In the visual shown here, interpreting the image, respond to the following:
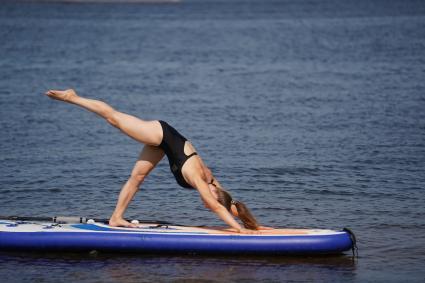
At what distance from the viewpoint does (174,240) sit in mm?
12414

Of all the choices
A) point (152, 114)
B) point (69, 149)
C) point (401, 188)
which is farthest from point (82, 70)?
point (401, 188)

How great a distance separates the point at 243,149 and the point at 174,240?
8525 mm

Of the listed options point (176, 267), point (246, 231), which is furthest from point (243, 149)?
point (176, 267)

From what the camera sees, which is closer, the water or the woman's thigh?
the water

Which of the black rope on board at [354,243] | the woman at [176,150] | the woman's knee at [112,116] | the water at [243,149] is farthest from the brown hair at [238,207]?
the woman's knee at [112,116]

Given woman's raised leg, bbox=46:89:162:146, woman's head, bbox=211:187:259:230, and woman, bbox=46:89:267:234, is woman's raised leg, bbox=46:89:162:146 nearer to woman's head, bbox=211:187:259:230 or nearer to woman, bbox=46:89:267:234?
woman, bbox=46:89:267:234

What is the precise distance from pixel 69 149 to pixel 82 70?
19229mm

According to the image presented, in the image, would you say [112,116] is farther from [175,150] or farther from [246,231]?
[246,231]

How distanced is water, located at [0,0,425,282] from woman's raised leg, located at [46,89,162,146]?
159 centimetres

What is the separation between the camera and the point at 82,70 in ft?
130

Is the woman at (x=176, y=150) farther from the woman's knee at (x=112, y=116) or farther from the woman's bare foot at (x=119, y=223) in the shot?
the woman's bare foot at (x=119, y=223)

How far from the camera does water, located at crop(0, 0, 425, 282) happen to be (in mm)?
12406

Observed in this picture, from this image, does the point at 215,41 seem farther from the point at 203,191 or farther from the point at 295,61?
the point at 203,191

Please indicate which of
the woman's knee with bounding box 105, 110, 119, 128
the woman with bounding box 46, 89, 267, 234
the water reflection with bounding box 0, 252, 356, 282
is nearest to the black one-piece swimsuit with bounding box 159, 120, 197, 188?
the woman with bounding box 46, 89, 267, 234
